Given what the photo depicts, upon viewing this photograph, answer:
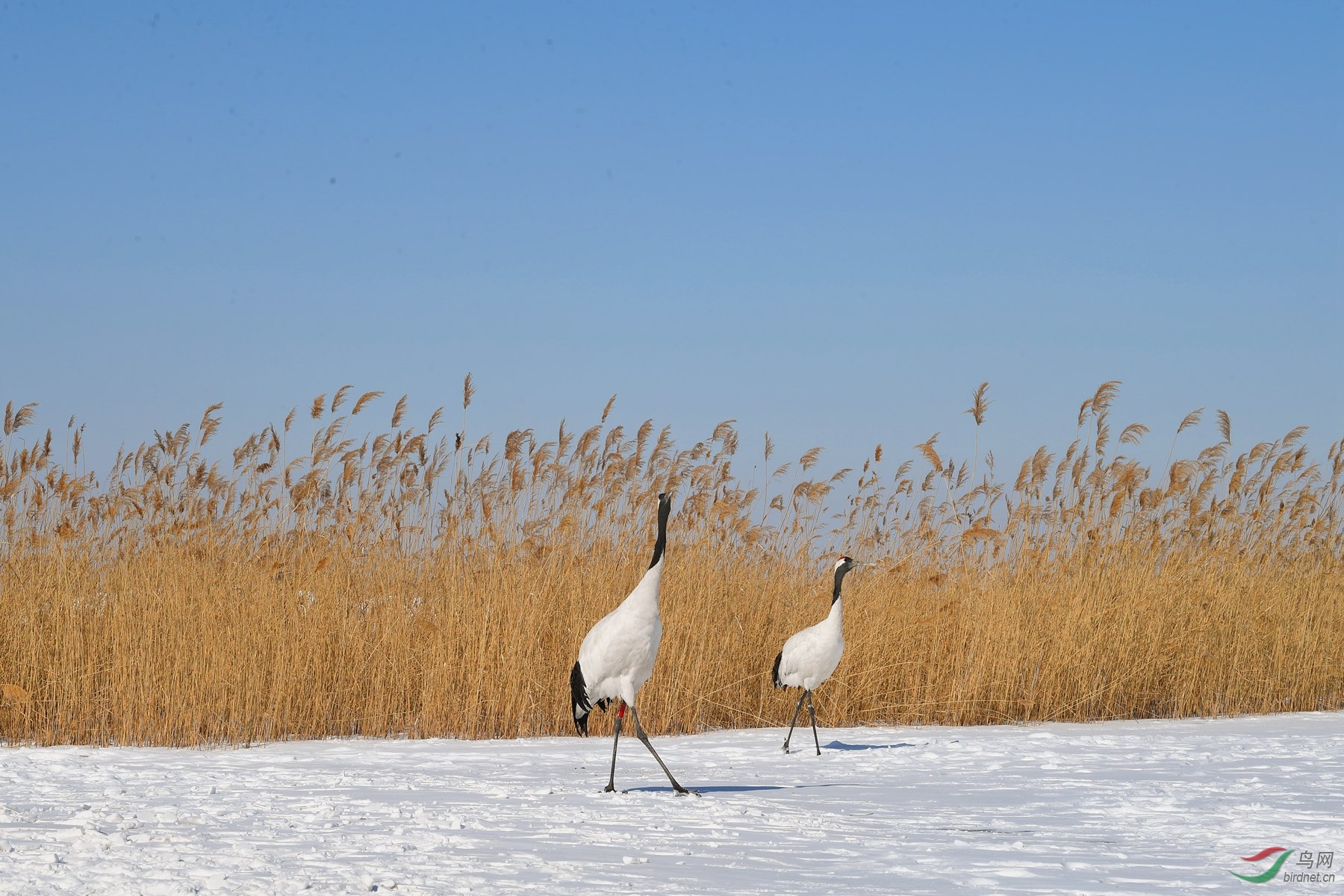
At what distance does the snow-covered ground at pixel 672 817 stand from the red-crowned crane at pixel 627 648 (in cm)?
39

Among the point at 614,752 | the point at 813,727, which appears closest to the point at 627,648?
the point at 614,752

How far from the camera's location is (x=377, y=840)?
3.92m

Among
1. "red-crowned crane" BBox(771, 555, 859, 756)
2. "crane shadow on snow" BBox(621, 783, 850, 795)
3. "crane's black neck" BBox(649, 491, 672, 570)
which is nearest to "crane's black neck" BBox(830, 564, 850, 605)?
"red-crowned crane" BBox(771, 555, 859, 756)

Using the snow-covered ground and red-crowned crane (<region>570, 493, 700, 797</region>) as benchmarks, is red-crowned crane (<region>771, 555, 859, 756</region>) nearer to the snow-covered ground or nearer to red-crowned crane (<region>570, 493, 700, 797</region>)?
the snow-covered ground

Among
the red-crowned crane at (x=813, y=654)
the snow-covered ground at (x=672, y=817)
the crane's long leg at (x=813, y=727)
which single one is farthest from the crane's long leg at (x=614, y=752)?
the red-crowned crane at (x=813, y=654)

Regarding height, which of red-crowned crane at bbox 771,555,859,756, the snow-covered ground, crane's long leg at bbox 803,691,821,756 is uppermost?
red-crowned crane at bbox 771,555,859,756

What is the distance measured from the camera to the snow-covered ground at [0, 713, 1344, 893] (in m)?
3.55

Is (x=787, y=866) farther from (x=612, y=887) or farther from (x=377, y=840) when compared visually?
(x=377, y=840)

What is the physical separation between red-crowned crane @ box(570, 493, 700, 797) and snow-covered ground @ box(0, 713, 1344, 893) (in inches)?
15.5

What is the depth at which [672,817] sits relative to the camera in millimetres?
4469

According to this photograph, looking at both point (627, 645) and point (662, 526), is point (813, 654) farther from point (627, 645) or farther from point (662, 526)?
point (627, 645)

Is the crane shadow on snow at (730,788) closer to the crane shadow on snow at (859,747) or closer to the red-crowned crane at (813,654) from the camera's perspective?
the red-crowned crane at (813,654)

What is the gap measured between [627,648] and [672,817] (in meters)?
0.76

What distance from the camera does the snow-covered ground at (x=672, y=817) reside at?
11.6ft
